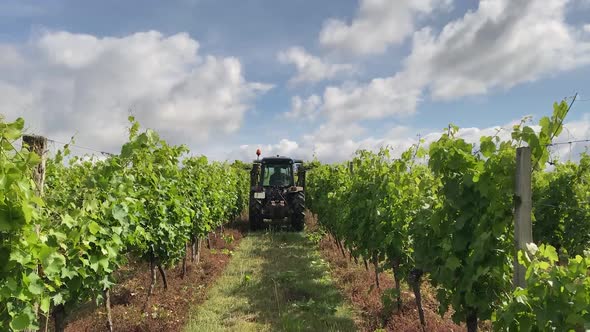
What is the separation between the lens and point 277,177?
48.2 ft

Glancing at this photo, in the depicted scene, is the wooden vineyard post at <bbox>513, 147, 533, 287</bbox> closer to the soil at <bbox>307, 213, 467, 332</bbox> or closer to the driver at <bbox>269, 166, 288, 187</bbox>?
the soil at <bbox>307, 213, 467, 332</bbox>

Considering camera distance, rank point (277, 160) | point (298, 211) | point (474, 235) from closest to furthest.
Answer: point (474, 235) < point (298, 211) < point (277, 160)

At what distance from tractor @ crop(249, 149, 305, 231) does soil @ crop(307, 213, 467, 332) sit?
4845 millimetres

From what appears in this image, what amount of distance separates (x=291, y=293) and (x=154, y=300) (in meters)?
2.24

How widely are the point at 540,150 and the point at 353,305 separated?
13.6 feet

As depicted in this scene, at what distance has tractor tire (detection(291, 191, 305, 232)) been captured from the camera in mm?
13641

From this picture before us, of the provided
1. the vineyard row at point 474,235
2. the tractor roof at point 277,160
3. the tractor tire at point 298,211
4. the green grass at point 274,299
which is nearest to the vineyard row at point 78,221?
the green grass at point 274,299

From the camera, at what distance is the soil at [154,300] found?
553 centimetres

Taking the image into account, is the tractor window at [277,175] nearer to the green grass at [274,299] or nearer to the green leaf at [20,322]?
the green grass at [274,299]

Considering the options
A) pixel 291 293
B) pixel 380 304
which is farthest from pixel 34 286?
pixel 380 304

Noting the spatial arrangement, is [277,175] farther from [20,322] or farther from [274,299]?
[20,322]

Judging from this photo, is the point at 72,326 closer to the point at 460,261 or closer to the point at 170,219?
the point at 170,219

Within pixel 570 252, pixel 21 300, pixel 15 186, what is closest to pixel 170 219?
pixel 21 300

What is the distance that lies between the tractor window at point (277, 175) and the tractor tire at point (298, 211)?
93cm
